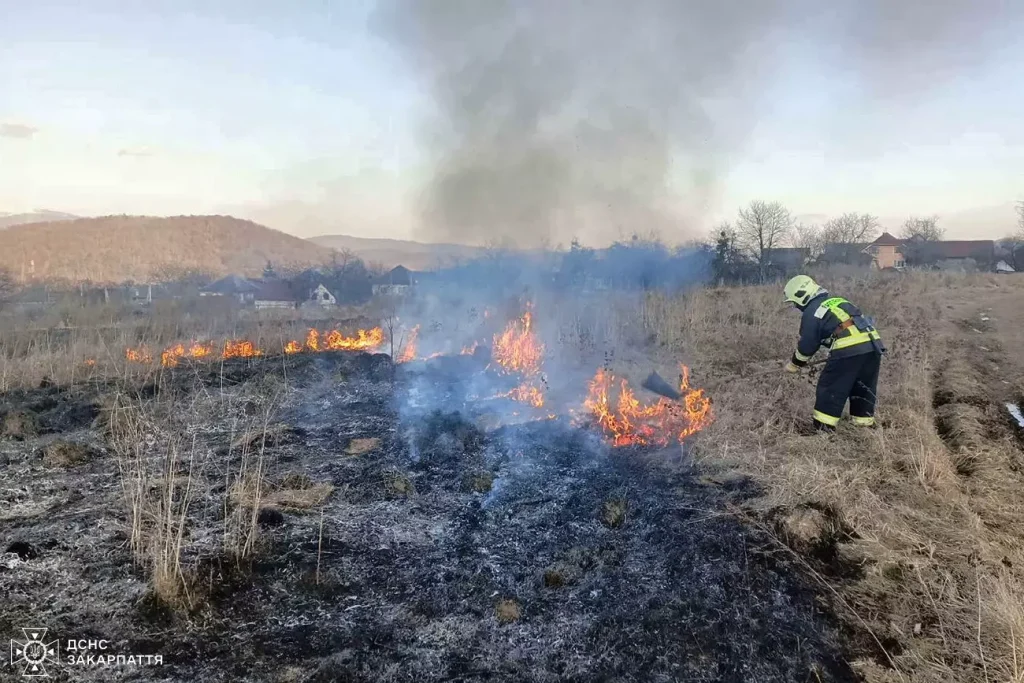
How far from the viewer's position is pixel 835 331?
6.94 metres

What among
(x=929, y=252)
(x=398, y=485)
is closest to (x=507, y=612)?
(x=398, y=485)

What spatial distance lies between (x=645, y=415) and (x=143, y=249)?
364 ft

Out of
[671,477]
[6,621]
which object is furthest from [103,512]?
[671,477]

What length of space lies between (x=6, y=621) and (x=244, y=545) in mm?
1495

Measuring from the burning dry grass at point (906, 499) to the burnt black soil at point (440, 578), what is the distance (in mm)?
450

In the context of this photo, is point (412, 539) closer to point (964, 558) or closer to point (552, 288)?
point (964, 558)

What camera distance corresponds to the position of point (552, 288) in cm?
1558

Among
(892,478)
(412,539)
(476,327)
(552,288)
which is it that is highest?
(552,288)

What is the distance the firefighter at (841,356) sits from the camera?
679cm

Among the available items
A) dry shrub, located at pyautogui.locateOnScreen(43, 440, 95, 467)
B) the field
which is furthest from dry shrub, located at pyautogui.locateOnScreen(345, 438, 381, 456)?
dry shrub, located at pyautogui.locateOnScreen(43, 440, 95, 467)

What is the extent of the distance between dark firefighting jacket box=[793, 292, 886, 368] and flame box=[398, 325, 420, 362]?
27.9 feet

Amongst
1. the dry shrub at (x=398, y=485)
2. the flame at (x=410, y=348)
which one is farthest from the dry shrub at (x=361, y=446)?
the flame at (x=410, y=348)

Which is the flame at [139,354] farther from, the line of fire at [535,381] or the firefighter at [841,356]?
the firefighter at [841,356]

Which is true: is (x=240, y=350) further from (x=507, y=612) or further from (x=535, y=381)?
(x=507, y=612)
